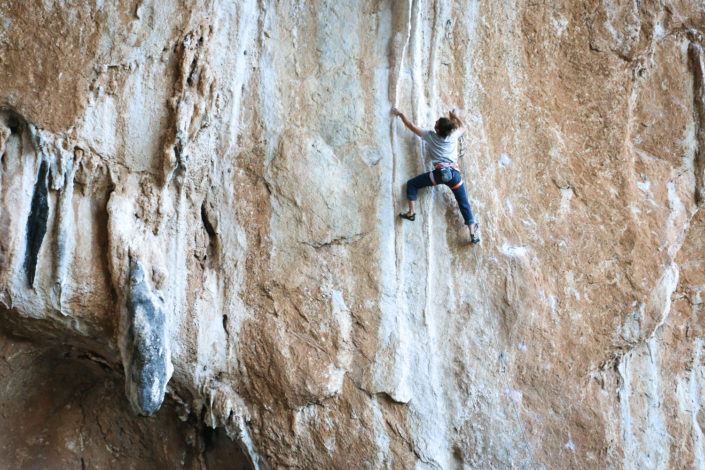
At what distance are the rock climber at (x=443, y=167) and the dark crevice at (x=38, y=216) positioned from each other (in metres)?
2.46

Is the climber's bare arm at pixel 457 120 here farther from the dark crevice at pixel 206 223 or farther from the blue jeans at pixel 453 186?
the dark crevice at pixel 206 223

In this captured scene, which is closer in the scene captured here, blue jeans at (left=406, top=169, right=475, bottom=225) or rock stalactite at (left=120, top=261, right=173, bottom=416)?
rock stalactite at (left=120, top=261, right=173, bottom=416)

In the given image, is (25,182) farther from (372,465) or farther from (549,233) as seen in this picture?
(549,233)

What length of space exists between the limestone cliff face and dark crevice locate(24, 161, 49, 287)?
1 centimetres

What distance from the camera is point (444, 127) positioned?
351 cm

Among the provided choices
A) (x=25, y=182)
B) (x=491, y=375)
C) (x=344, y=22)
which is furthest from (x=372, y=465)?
(x=344, y=22)

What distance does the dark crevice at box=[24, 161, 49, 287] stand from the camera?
11.1 feet

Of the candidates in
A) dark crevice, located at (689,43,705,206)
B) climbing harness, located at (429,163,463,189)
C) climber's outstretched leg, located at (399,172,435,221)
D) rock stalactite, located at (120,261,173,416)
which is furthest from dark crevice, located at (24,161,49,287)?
dark crevice, located at (689,43,705,206)

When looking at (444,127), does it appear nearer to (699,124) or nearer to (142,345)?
(699,124)

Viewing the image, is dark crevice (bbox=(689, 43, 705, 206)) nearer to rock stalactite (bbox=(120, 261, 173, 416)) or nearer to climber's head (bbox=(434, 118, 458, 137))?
climber's head (bbox=(434, 118, 458, 137))

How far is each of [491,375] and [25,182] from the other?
136 inches

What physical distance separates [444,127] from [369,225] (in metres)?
0.90

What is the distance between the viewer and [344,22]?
13.0 ft

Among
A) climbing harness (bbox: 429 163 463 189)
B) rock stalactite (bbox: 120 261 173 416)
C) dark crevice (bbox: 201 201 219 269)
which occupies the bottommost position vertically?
rock stalactite (bbox: 120 261 173 416)
